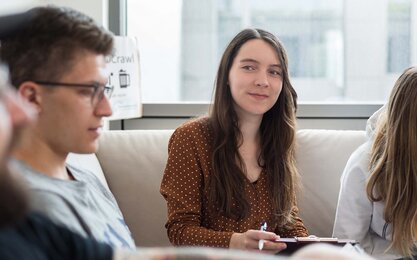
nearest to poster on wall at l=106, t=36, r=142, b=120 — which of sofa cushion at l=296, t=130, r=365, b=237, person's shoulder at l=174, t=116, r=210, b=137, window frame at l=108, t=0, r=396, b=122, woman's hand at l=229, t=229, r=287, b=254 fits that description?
window frame at l=108, t=0, r=396, b=122

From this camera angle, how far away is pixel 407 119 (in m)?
2.33

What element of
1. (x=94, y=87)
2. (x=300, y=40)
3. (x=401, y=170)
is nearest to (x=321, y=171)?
(x=401, y=170)

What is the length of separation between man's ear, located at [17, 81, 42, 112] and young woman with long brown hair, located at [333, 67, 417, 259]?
128 centimetres

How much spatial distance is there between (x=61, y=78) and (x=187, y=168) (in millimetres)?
950

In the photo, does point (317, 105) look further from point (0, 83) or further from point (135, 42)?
point (0, 83)

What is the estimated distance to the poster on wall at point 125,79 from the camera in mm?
3154

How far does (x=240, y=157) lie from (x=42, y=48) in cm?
113

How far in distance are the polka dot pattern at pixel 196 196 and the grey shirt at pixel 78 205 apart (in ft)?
1.86

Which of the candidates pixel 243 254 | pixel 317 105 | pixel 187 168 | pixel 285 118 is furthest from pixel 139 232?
pixel 243 254

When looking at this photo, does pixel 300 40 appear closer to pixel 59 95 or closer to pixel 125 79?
pixel 125 79

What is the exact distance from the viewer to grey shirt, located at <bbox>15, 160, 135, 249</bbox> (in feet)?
4.83

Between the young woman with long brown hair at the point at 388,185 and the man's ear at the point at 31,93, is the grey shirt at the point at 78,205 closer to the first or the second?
the man's ear at the point at 31,93

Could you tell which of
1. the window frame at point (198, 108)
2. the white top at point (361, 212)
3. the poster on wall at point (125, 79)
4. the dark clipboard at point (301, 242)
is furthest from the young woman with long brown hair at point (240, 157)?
the window frame at point (198, 108)

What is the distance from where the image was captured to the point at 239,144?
100 inches
